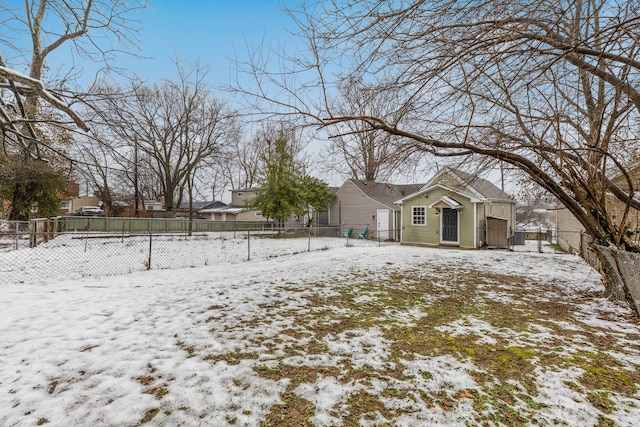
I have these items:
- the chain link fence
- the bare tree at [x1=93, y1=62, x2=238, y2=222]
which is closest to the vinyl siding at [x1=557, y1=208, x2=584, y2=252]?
the chain link fence

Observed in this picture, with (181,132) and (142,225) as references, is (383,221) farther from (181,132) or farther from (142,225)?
(181,132)

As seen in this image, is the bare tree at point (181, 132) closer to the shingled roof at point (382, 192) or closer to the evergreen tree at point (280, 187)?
the evergreen tree at point (280, 187)

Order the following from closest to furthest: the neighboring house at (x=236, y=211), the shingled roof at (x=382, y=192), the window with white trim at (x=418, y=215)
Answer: the window with white trim at (x=418, y=215)
the shingled roof at (x=382, y=192)
the neighboring house at (x=236, y=211)

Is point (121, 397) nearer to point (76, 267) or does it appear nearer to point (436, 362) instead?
point (436, 362)

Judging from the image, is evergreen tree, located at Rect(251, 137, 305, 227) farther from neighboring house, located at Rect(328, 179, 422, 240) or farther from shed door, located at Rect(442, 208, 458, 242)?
shed door, located at Rect(442, 208, 458, 242)

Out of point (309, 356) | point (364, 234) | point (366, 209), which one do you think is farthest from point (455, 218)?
point (309, 356)

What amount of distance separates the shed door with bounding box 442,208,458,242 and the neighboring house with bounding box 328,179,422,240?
344cm

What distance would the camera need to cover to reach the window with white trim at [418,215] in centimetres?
1576

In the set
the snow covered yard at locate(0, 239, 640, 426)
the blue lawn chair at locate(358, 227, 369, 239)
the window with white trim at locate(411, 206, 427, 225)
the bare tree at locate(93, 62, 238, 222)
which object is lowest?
the snow covered yard at locate(0, 239, 640, 426)

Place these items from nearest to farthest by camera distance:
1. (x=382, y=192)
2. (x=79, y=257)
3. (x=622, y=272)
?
(x=622, y=272), (x=79, y=257), (x=382, y=192)

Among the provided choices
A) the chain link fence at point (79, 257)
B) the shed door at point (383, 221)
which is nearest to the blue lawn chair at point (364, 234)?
the shed door at point (383, 221)

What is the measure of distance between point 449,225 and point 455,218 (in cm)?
46

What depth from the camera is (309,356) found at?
296 centimetres

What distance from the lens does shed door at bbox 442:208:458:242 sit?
14.7m
